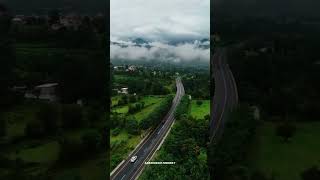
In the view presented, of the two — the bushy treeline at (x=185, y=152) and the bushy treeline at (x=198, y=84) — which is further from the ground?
the bushy treeline at (x=198, y=84)

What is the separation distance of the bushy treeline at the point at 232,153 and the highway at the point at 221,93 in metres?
0.13

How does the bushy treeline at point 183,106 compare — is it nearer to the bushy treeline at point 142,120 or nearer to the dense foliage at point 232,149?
the bushy treeline at point 142,120

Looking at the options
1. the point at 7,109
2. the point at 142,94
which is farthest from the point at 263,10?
the point at 7,109

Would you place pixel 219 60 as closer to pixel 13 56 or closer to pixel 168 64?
pixel 168 64

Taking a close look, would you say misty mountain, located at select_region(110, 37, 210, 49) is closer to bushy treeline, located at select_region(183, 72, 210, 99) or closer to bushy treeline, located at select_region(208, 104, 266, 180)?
bushy treeline, located at select_region(183, 72, 210, 99)

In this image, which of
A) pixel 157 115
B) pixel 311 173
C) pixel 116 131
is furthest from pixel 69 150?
pixel 311 173

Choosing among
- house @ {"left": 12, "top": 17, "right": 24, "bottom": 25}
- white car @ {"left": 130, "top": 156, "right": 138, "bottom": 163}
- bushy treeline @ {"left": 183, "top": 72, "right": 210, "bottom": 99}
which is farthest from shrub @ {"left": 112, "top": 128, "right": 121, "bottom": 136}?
house @ {"left": 12, "top": 17, "right": 24, "bottom": 25}

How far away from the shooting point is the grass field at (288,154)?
840 cm

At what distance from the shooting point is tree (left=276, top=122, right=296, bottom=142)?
8.49 m

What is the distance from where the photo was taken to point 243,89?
866 centimetres

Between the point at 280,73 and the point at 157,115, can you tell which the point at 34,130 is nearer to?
the point at 157,115

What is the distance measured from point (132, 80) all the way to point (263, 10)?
2.15 meters

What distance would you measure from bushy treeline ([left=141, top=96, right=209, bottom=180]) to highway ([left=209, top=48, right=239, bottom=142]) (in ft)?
0.50

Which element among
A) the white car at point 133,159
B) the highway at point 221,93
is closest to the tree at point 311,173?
the highway at point 221,93
